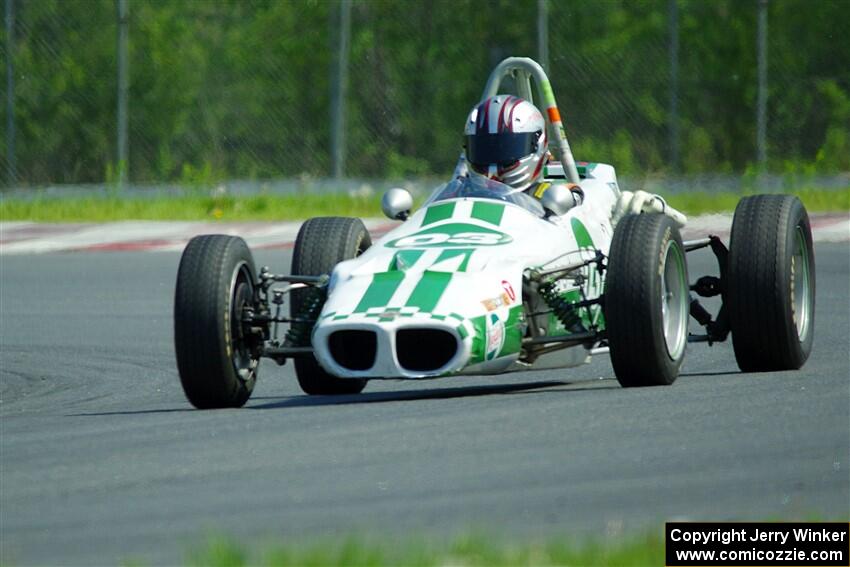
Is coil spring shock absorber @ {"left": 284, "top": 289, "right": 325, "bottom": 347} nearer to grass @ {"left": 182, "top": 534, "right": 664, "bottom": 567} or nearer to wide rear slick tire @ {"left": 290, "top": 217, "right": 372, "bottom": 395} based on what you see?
Result: wide rear slick tire @ {"left": 290, "top": 217, "right": 372, "bottom": 395}

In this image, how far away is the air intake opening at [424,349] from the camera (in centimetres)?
841

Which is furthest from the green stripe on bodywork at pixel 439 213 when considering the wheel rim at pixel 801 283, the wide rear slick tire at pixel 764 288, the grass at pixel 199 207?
the grass at pixel 199 207

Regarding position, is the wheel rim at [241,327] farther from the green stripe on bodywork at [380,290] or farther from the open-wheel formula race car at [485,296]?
the green stripe on bodywork at [380,290]

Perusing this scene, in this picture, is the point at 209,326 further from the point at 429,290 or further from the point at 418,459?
the point at 418,459

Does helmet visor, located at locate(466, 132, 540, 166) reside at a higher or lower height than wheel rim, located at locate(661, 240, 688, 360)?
higher

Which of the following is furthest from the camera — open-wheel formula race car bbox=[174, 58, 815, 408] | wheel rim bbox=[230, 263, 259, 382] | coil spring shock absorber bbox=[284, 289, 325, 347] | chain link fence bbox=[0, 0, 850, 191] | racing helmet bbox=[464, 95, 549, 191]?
chain link fence bbox=[0, 0, 850, 191]

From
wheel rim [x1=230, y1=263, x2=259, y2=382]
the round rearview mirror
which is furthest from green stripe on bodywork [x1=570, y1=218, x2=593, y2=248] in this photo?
wheel rim [x1=230, y1=263, x2=259, y2=382]

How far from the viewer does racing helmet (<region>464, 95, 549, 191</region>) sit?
1015cm

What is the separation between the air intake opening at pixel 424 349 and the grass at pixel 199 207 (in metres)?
11.3

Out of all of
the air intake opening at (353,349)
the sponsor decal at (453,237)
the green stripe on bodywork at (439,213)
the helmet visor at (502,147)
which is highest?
the helmet visor at (502,147)

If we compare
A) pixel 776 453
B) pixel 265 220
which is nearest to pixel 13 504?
pixel 776 453

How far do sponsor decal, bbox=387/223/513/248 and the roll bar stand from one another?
1316 millimetres

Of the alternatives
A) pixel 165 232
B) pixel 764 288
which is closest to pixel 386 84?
pixel 165 232

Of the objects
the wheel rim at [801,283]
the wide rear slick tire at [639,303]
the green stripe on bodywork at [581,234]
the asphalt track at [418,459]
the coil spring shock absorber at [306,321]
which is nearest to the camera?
the asphalt track at [418,459]
